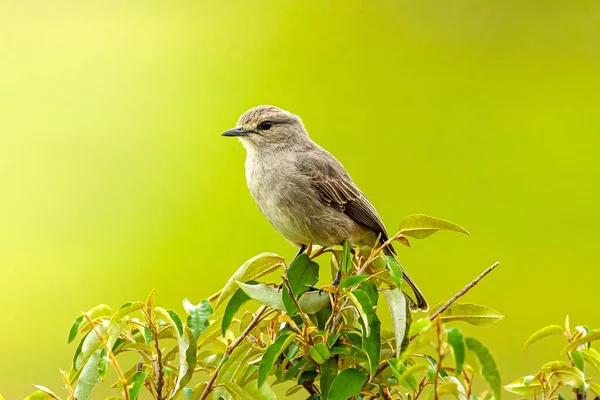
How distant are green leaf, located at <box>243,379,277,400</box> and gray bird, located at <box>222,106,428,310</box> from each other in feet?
4.16

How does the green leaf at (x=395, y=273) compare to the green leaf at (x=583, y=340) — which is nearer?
the green leaf at (x=583, y=340)

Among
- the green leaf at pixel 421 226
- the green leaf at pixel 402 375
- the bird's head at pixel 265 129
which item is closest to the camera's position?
the green leaf at pixel 402 375

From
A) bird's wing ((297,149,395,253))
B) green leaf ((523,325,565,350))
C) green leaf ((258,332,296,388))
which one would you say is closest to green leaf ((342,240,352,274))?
green leaf ((258,332,296,388))

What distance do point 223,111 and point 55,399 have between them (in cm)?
719

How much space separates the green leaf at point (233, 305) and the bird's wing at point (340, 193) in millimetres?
1337

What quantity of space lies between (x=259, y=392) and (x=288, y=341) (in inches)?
7.0

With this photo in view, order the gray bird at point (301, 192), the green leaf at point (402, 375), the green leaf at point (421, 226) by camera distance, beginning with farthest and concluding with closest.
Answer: the gray bird at point (301, 192) → the green leaf at point (421, 226) → the green leaf at point (402, 375)

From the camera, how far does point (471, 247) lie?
8.11 meters

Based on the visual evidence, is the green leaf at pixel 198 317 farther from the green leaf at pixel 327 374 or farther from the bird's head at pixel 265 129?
the bird's head at pixel 265 129

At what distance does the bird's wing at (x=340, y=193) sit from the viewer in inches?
145

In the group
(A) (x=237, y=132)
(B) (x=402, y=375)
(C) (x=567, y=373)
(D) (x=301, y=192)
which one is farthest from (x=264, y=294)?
(A) (x=237, y=132)

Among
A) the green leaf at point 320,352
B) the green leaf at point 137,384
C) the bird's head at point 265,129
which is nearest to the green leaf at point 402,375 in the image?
the green leaf at point 320,352

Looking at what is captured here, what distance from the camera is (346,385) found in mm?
2051

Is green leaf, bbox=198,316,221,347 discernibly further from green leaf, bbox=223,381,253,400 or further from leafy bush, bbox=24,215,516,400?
green leaf, bbox=223,381,253,400
